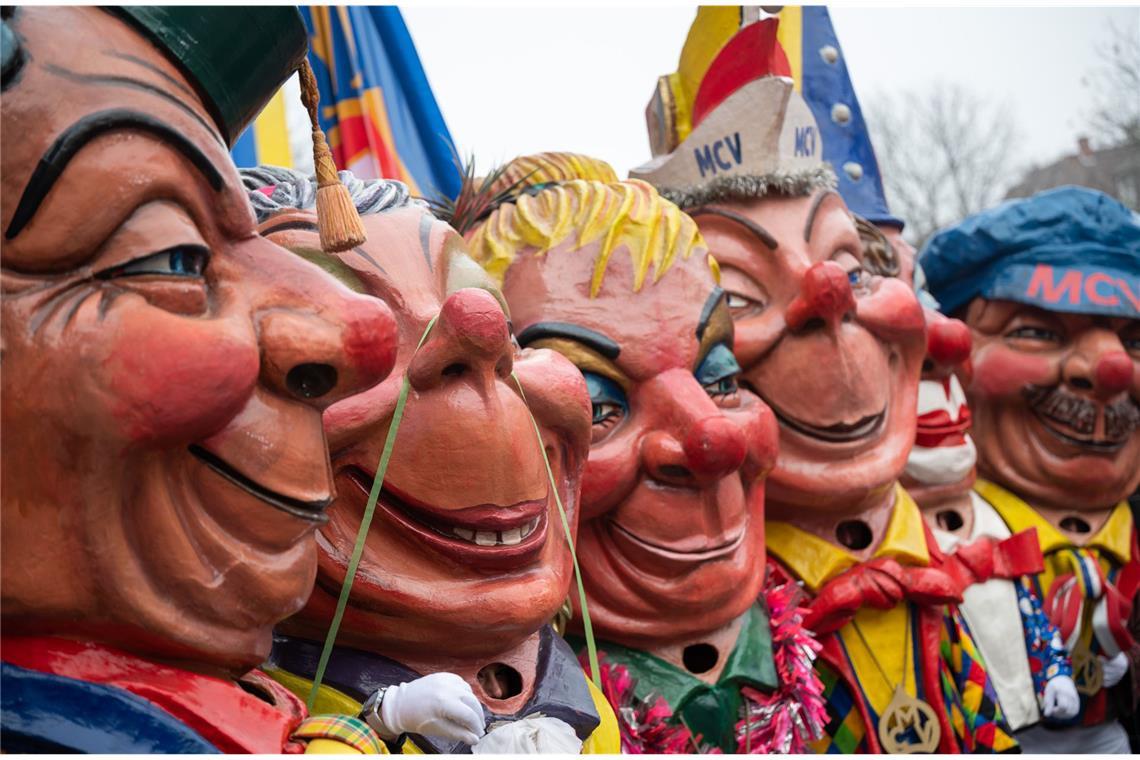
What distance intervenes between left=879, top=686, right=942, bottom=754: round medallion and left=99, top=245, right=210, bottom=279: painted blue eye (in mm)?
1989

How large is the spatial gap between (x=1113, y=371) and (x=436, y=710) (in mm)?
2688

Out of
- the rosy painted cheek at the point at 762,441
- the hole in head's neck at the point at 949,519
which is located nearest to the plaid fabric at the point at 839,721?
the rosy painted cheek at the point at 762,441

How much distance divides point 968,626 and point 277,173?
2168 mm

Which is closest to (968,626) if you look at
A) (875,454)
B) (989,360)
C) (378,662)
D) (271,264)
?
(875,454)

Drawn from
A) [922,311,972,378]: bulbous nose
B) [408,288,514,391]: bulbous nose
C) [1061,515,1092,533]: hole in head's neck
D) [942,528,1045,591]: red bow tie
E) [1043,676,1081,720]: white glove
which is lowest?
[1043,676,1081,720]: white glove

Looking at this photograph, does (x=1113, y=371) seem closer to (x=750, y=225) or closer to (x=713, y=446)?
(x=750, y=225)

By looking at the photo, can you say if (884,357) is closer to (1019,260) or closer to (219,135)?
(1019,260)

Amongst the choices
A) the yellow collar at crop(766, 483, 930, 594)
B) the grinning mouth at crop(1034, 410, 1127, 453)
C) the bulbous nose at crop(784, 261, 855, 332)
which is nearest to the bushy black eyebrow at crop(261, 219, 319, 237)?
the bulbous nose at crop(784, 261, 855, 332)

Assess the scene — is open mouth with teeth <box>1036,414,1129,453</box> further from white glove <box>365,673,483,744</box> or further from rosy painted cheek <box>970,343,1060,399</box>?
white glove <box>365,673,483,744</box>

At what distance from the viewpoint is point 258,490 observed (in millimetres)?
1277

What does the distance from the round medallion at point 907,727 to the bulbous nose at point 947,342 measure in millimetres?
920

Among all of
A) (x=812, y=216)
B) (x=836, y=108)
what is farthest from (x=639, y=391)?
(x=836, y=108)

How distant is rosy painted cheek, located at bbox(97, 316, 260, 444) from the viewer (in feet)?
3.74

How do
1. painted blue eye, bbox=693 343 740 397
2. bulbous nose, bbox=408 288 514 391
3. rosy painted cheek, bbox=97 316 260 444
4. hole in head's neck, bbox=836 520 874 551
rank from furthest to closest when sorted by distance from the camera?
1. hole in head's neck, bbox=836 520 874 551
2. painted blue eye, bbox=693 343 740 397
3. bulbous nose, bbox=408 288 514 391
4. rosy painted cheek, bbox=97 316 260 444
